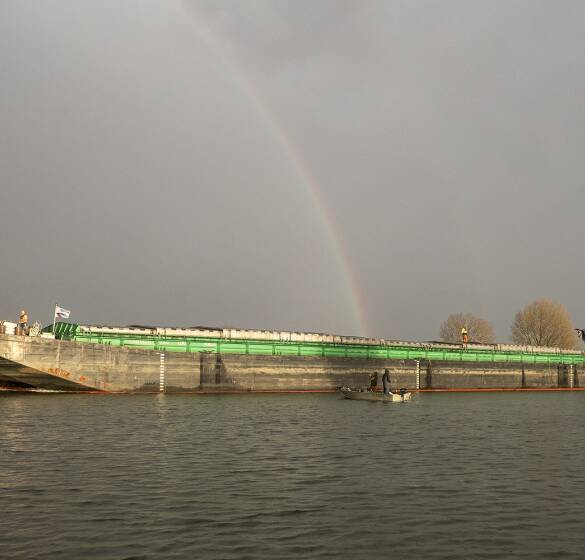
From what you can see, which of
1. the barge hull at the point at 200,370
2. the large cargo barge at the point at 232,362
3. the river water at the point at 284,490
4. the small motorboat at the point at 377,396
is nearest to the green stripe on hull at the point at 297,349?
the large cargo barge at the point at 232,362

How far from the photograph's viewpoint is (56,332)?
2773 inches

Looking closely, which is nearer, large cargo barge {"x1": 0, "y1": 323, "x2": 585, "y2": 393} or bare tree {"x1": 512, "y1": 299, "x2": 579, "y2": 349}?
large cargo barge {"x1": 0, "y1": 323, "x2": 585, "y2": 393}

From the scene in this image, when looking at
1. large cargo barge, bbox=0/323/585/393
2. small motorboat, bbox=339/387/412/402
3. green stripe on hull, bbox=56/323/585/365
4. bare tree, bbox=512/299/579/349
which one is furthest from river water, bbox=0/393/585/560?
bare tree, bbox=512/299/579/349

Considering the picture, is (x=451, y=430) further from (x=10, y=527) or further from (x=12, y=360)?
(x=12, y=360)

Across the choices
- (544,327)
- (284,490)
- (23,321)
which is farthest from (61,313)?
(544,327)

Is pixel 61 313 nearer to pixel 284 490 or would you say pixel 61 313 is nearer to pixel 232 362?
pixel 232 362

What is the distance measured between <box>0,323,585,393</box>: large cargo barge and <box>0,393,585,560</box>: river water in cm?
2504

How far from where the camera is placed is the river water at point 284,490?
52.4 feet

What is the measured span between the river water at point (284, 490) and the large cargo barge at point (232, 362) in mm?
25037

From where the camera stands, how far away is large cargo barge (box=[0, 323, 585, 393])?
67688 millimetres

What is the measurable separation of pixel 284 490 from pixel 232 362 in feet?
200

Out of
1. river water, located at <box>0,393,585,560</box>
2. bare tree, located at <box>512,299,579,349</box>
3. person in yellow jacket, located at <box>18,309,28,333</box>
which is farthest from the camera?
bare tree, located at <box>512,299,579,349</box>

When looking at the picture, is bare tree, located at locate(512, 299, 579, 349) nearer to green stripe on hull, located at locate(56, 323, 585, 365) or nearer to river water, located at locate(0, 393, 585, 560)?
green stripe on hull, located at locate(56, 323, 585, 365)

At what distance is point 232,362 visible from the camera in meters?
82.5
